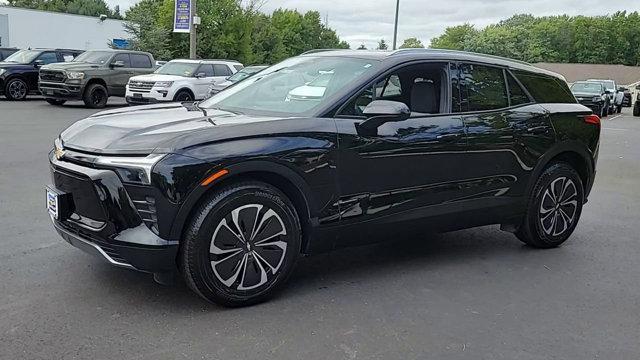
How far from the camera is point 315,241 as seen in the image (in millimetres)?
4129

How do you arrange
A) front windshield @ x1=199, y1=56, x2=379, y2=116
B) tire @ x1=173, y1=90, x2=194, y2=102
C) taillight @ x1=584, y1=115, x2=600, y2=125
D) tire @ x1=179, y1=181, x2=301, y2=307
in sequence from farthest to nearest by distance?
tire @ x1=173, y1=90, x2=194, y2=102 → taillight @ x1=584, y1=115, x2=600, y2=125 → front windshield @ x1=199, y1=56, x2=379, y2=116 → tire @ x1=179, y1=181, x2=301, y2=307

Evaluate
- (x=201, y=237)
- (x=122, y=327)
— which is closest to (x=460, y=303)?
(x=201, y=237)

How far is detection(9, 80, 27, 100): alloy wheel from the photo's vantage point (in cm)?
1966

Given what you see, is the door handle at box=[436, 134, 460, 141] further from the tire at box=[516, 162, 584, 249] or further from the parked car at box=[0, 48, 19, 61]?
the parked car at box=[0, 48, 19, 61]

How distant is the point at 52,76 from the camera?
18.3 metres

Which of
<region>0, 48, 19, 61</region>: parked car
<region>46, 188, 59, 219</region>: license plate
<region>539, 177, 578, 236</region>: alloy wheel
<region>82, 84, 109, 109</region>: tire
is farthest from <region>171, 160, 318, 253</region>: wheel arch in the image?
<region>0, 48, 19, 61</region>: parked car

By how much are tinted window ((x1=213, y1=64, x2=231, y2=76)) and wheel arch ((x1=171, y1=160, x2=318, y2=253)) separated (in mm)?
16397

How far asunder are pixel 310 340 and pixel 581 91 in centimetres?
3032

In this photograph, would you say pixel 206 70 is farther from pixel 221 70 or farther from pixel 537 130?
pixel 537 130

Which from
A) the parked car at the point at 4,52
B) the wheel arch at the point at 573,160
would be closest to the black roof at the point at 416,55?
the wheel arch at the point at 573,160

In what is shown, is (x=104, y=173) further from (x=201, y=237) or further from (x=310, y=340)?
(x=310, y=340)

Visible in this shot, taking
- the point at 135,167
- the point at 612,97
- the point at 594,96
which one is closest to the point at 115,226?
the point at 135,167

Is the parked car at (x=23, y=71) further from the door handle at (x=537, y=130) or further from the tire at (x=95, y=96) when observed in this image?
the door handle at (x=537, y=130)

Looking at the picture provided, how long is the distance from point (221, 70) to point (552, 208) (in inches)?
629
